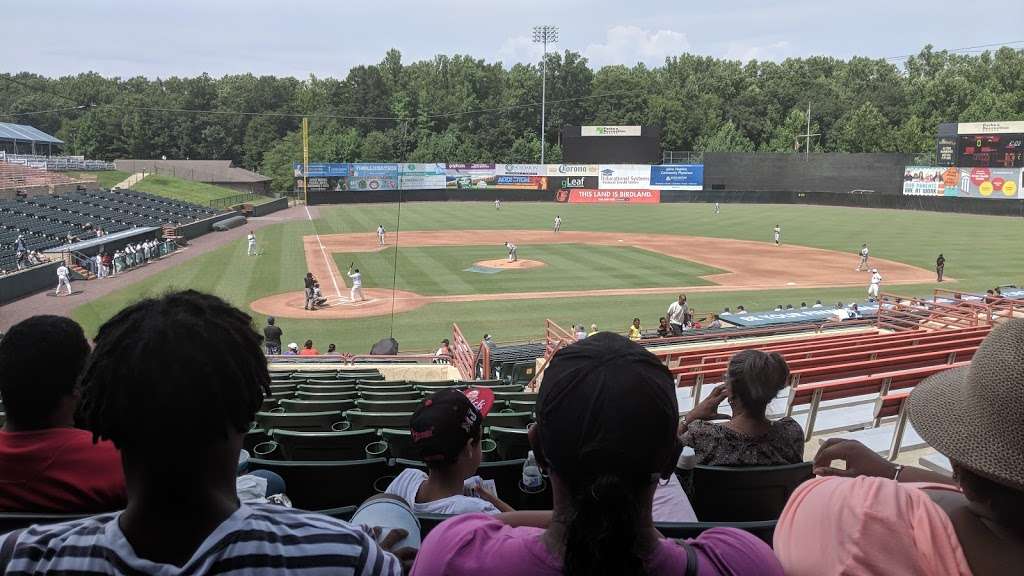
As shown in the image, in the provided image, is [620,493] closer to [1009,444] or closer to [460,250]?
[1009,444]

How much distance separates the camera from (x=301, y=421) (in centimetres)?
643

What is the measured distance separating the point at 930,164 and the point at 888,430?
7106 centimetres

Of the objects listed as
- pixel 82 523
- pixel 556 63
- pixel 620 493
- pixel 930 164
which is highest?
pixel 556 63

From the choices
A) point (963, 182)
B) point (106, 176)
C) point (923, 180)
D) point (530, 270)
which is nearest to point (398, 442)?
point (530, 270)

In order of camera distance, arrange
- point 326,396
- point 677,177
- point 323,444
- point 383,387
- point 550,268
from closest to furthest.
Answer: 1. point 323,444
2. point 326,396
3. point 383,387
4. point 550,268
5. point 677,177

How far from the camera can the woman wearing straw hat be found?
165 centimetres

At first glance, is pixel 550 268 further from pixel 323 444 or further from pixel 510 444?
pixel 323 444

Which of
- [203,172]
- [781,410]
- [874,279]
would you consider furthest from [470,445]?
[203,172]

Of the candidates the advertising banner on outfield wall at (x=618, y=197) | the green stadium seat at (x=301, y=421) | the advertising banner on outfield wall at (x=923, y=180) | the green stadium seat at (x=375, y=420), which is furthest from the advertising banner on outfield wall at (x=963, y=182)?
the green stadium seat at (x=301, y=421)

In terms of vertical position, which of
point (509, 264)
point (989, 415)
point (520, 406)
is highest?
point (989, 415)

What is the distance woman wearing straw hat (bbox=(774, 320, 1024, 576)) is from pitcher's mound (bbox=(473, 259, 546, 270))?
1262 inches

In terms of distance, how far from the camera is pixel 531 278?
3128cm

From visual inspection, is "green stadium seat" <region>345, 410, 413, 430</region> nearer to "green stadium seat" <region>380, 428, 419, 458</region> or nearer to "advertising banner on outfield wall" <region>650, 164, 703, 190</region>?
"green stadium seat" <region>380, 428, 419, 458</region>

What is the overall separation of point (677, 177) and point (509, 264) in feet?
148
